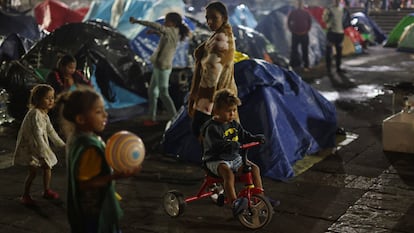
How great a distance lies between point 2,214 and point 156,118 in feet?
15.2

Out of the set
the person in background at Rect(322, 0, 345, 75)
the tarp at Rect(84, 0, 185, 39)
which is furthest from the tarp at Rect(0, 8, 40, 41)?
the person in background at Rect(322, 0, 345, 75)

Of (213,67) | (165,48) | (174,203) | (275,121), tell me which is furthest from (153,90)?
(174,203)

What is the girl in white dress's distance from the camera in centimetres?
555

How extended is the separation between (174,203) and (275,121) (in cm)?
214

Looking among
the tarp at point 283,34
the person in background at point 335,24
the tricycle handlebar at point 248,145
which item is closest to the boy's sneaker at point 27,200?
the tricycle handlebar at point 248,145

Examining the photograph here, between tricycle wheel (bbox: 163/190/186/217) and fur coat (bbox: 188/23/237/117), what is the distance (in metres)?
0.89

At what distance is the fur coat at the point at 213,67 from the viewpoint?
18.2 feet

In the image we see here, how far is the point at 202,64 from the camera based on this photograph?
566 centimetres

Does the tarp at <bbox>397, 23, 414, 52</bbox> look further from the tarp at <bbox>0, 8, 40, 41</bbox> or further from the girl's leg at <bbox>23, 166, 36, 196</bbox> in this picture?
the girl's leg at <bbox>23, 166, 36, 196</bbox>

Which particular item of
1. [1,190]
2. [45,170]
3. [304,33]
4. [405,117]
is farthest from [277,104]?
[304,33]

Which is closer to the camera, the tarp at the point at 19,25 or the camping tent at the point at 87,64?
the camping tent at the point at 87,64

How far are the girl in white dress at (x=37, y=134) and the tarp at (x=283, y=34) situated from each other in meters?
12.5

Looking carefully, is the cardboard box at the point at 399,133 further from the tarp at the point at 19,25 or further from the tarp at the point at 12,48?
the tarp at the point at 19,25

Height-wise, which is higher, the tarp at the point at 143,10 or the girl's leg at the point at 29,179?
the tarp at the point at 143,10
